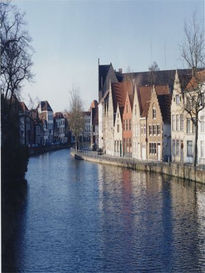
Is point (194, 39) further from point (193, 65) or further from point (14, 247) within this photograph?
point (14, 247)

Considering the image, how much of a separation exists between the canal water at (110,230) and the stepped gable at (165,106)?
390 inches

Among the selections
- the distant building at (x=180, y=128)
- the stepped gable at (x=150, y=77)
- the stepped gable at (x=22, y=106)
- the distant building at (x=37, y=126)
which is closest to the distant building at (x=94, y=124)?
the stepped gable at (x=150, y=77)

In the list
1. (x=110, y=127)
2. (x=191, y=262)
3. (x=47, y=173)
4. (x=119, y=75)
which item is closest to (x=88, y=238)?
(x=191, y=262)

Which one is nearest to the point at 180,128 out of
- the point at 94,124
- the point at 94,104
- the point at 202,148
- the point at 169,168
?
the point at 202,148

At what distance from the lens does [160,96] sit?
90.5 feet

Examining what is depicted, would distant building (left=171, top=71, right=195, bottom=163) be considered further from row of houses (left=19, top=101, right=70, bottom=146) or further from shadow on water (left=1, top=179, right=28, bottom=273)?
shadow on water (left=1, top=179, right=28, bottom=273)

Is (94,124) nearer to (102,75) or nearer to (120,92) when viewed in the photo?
(102,75)

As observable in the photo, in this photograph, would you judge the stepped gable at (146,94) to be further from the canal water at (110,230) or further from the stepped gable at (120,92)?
the canal water at (110,230)

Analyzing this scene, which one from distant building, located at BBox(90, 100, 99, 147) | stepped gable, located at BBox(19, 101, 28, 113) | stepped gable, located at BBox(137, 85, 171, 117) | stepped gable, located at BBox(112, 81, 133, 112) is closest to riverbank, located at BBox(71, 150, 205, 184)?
stepped gable, located at BBox(137, 85, 171, 117)

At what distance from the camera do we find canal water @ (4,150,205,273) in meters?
8.33

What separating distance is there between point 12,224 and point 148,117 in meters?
18.4

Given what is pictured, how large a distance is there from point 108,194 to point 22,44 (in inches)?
225

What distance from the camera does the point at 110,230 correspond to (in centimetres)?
1052

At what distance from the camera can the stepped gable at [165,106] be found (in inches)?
1071
